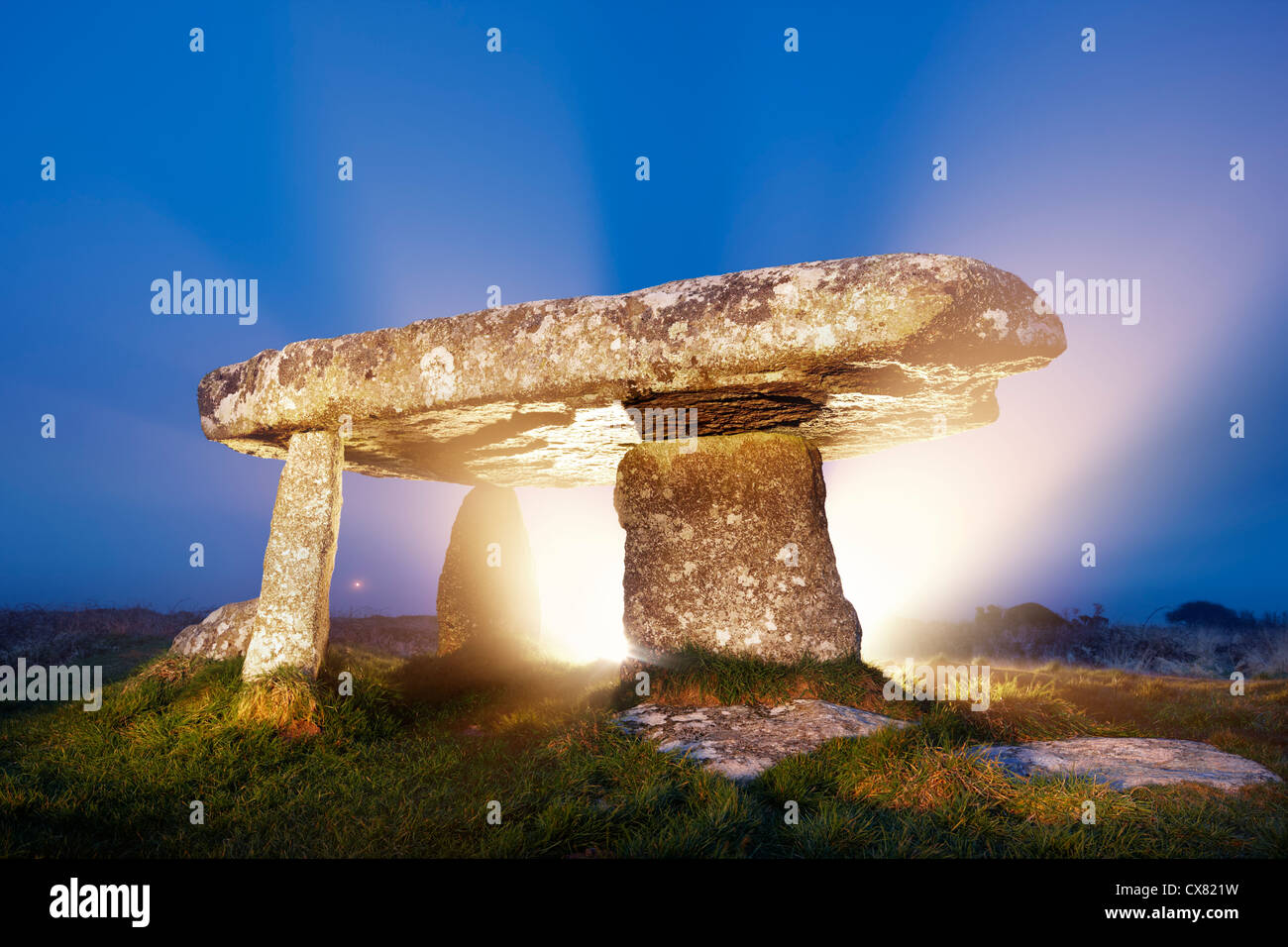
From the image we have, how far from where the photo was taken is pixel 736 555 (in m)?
7.00

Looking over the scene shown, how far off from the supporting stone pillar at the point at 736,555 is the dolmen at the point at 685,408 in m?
0.02

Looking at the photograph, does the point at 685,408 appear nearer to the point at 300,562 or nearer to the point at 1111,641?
the point at 300,562

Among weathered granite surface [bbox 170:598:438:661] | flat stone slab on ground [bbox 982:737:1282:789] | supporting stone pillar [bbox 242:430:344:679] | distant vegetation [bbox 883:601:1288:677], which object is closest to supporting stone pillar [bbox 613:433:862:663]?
flat stone slab on ground [bbox 982:737:1282:789]

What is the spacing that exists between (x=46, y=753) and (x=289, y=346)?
12.7ft

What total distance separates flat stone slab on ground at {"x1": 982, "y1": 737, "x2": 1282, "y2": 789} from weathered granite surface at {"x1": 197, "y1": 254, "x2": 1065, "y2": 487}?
2.90 meters

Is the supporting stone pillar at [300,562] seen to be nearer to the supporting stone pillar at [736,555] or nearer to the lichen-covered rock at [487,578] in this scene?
the supporting stone pillar at [736,555]

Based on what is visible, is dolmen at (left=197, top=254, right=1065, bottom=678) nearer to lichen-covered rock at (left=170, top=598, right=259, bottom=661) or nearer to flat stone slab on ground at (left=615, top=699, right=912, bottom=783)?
flat stone slab on ground at (left=615, top=699, right=912, bottom=783)

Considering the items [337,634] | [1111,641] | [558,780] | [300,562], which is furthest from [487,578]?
[1111,641]

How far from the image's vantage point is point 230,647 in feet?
27.6
